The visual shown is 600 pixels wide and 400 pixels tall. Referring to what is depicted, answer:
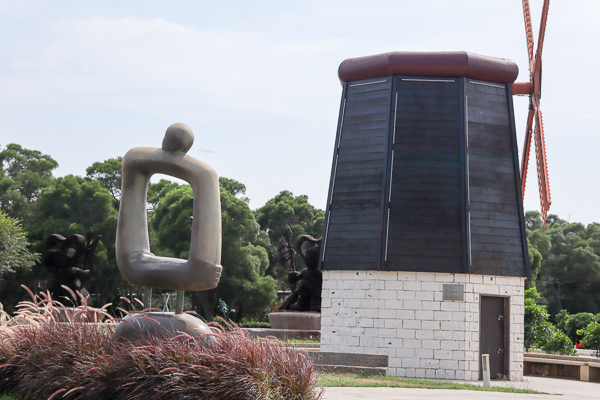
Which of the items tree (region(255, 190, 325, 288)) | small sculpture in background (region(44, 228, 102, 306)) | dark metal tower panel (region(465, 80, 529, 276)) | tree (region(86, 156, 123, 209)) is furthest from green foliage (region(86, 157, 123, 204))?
dark metal tower panel (region(465, 80, 529, 276))

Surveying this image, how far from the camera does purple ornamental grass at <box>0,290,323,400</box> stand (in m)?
5.83

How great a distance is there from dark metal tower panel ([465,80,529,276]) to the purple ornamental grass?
10.1 metres

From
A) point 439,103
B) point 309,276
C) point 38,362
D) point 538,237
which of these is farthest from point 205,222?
point 538,237

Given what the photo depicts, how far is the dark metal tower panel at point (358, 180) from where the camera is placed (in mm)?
16016

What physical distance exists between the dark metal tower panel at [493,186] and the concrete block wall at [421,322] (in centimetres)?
58

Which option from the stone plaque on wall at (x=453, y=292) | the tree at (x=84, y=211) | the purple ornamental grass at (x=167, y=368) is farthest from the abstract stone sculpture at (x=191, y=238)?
the tree at (x=84, y=211)

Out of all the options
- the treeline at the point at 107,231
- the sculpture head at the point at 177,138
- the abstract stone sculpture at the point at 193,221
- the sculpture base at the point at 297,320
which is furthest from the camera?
the treeline at the point at 107,231

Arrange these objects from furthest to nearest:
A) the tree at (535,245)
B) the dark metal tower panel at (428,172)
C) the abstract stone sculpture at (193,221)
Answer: the tree at (535,245) → the dark metal tower panel at (428,172) → the abstract stone sculpture at (193,221)

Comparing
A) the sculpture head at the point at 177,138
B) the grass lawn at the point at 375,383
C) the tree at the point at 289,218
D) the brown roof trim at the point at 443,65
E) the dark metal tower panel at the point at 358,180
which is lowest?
the grass lawn at the point at 375,383

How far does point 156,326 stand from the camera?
7.17m

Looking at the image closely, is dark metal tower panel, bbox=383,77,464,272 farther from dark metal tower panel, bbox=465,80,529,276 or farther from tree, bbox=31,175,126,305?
tree, bbox=31,175,126,305

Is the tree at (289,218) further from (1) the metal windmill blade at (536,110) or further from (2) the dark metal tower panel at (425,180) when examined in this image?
(2) the dark metal tower panel at (425,180)

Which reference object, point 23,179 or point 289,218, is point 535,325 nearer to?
point 289,218

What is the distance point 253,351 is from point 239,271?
102 feet
